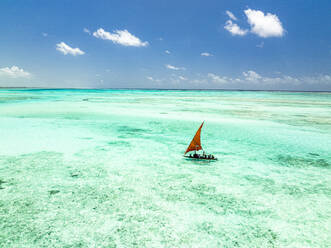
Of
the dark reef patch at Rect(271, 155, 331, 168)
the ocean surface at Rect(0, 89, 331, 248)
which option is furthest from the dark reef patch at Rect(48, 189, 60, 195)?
the dark reef patch at Rect(271, 155, 331, 168)

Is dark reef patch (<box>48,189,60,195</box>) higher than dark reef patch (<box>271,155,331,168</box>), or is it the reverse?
dark reef patch (<box>271,155,331,168</box>)

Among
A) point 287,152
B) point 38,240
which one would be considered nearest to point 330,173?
point 287,152

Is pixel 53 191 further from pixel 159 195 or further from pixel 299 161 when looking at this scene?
pixel 299 161

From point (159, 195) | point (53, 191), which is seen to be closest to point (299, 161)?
point (159, 195)

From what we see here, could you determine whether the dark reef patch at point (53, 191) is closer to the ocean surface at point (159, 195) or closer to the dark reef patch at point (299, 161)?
the ocean surface at point (159, 195)

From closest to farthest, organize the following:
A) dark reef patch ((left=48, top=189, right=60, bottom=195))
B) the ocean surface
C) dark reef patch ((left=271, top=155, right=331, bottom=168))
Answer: the ocean surface → dark reef patch ((left=48, top=189, right=60, bottom=195)) → dark reef patch ((left=271, top=155, right=331, bottom=168))

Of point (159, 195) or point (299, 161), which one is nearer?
point (159, 195)

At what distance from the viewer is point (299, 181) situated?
295 inches

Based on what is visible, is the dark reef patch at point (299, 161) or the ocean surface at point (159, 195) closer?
the ocean surface at point (159, 195)

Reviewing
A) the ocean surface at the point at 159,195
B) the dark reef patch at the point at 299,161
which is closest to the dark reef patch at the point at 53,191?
the ocean surface at the point at 159,195

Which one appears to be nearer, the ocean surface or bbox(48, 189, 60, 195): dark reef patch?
the ocean surface

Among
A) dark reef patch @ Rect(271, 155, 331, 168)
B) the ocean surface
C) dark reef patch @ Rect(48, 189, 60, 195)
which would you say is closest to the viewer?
the ocean surface

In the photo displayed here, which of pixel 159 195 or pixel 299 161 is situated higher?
pixel 299 161

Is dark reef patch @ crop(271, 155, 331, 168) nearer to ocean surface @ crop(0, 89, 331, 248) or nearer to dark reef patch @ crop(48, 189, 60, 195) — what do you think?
ocean surface @ crop(0, 89, 331, 248)
